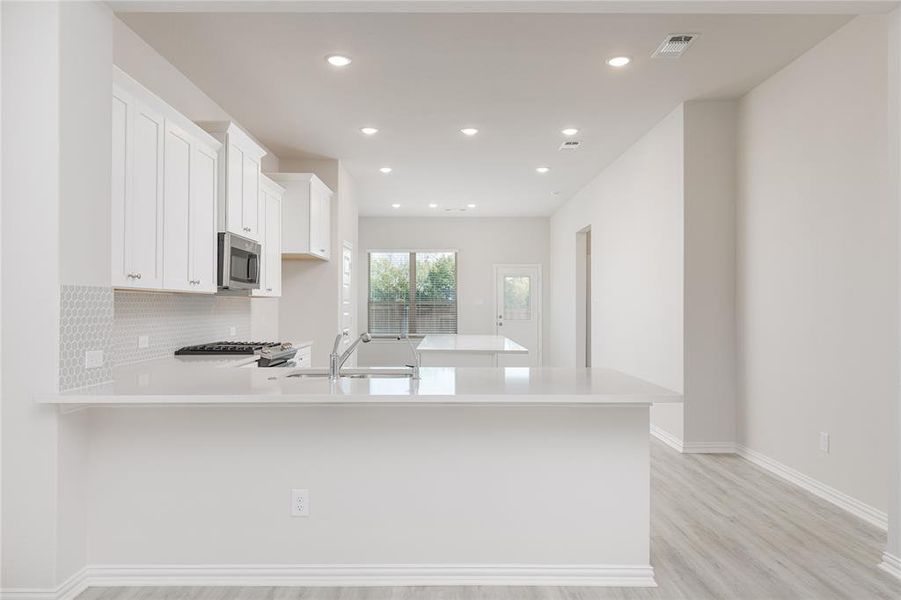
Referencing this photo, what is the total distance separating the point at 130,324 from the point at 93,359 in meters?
1.25

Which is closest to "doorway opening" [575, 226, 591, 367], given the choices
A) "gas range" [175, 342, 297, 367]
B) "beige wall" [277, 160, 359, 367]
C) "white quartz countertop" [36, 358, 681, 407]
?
"beige wall" [277, 160, 359, 367]

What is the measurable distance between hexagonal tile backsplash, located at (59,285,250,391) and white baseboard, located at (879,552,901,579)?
131 inches

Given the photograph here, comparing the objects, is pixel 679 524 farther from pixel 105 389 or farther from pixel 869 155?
pixel 105 389

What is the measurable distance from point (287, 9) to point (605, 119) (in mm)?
3288

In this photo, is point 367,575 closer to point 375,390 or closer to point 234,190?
point 375,390

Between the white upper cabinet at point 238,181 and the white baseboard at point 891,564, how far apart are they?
3.95 metres

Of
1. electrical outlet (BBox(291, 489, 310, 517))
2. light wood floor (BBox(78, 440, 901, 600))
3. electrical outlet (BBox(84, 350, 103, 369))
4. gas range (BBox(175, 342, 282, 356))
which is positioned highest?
electrical outlet (BBox(84, 350, 103, 369))

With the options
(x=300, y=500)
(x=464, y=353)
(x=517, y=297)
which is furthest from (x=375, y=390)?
(x=517, y=297)

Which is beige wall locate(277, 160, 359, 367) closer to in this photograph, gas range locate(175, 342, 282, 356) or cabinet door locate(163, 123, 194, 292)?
gas range locate(175, 342, 282, 356)

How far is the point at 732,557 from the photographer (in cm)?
274

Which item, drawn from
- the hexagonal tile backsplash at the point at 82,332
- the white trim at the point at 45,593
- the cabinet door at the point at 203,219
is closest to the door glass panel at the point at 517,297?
the cabinet door at the point at 203,219

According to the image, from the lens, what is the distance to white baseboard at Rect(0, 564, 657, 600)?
2443 millimetres

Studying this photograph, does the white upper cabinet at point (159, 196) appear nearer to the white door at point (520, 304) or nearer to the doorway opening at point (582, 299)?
the doorway opening at point (582, 299)

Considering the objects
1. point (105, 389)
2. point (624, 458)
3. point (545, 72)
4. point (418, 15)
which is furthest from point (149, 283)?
point (545, 72)
